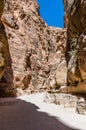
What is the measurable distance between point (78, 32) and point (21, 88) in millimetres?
15692

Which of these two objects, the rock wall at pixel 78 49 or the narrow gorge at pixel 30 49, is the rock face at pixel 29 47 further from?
the rock wall at pixel 78 49

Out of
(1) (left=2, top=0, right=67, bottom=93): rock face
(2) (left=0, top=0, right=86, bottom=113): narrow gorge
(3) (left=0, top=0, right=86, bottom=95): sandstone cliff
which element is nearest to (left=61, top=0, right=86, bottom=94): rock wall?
(2) (left=0, top=0, right=86, bottom=113): narrow gorge

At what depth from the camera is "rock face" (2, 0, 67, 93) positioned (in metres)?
27.3

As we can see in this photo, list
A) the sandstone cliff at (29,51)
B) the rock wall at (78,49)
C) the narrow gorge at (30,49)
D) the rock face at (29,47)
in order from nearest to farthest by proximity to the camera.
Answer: the rock wall at (78,49) → the narrow gorge at (30,49) → the sandstone cliff at (29,51) → the rock face at (29,47)

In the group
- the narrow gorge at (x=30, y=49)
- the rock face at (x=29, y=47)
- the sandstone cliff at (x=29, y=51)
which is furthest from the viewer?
the rock face at (x=29, y=47)

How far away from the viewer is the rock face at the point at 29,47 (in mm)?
27297

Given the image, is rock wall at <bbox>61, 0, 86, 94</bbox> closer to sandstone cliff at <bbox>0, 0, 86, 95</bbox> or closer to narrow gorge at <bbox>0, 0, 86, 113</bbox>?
narrow gorge at <bbox>0, 0, 86, 113</bbox>

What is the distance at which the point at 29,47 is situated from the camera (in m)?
31.6

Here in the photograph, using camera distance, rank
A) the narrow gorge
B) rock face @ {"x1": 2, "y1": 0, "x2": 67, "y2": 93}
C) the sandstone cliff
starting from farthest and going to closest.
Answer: rock face @ {"x1": 2, "y1": 0, "x2": 67, "y2": 93} < the sandstone cliff < the narrow gorge

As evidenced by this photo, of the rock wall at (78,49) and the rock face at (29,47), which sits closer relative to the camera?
the rock wall at (78,49)

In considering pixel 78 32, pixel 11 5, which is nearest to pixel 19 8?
pixel 11 5

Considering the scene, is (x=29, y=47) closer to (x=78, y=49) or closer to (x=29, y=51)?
(x=29, y=51)

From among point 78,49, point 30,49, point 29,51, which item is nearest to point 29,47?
point 30,49

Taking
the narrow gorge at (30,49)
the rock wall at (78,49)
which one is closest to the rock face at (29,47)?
the narrow gorge at (30,49)
